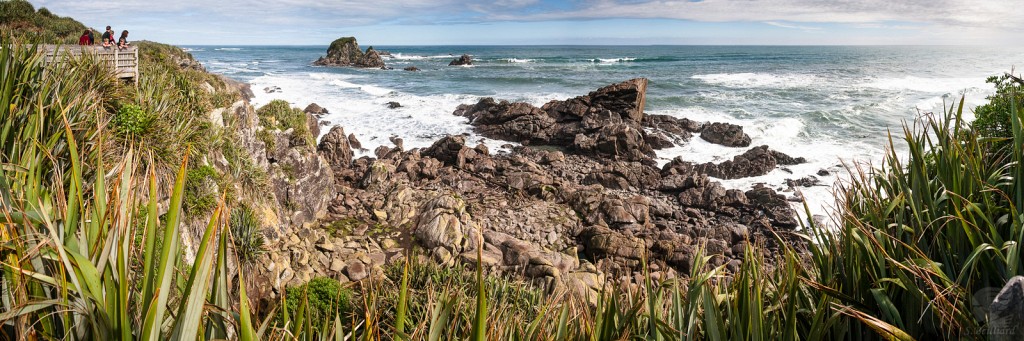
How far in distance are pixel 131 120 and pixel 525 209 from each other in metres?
8.79

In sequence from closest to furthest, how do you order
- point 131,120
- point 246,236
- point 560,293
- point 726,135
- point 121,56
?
1. point 560,293
2. point 131,120
3. point 246,236
4. point 121,56
5. point 726,135

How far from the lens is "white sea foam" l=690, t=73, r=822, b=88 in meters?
42.1

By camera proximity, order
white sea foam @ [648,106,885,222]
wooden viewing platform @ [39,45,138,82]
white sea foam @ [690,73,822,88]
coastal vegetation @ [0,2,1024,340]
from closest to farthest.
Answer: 1. coastal vegetation @ [0,2,1024,340]
2. wooden viewing platform @ [39,45,138,82]
3. white sea foam @ [648,106,885,222]
4. white sea foam @ [690,73,822,88]

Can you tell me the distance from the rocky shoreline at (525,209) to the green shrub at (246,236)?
37cm

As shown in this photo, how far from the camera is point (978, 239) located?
7.85 ft

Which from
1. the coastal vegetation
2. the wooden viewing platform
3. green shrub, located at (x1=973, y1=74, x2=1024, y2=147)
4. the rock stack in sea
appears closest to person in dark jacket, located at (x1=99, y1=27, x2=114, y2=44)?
the wooden viewing platform

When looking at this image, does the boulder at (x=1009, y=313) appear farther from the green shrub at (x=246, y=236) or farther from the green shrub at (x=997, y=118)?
the green shrub at (x=246, y=236)

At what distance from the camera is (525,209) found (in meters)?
13.3

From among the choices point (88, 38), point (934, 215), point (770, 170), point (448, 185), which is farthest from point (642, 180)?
point (88, 38)

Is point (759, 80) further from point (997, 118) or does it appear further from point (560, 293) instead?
point (560, 293)

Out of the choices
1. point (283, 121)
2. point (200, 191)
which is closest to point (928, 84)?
point (283, 121)

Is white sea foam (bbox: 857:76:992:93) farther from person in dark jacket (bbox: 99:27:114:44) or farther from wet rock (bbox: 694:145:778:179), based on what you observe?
person in dark jacket (bbox: 99:27:114:44)

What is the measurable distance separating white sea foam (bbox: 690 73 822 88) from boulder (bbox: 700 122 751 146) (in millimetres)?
21139

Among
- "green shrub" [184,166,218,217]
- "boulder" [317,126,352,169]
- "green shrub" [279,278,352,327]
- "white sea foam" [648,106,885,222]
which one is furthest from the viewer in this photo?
"boulder" [317,126,352,169]
